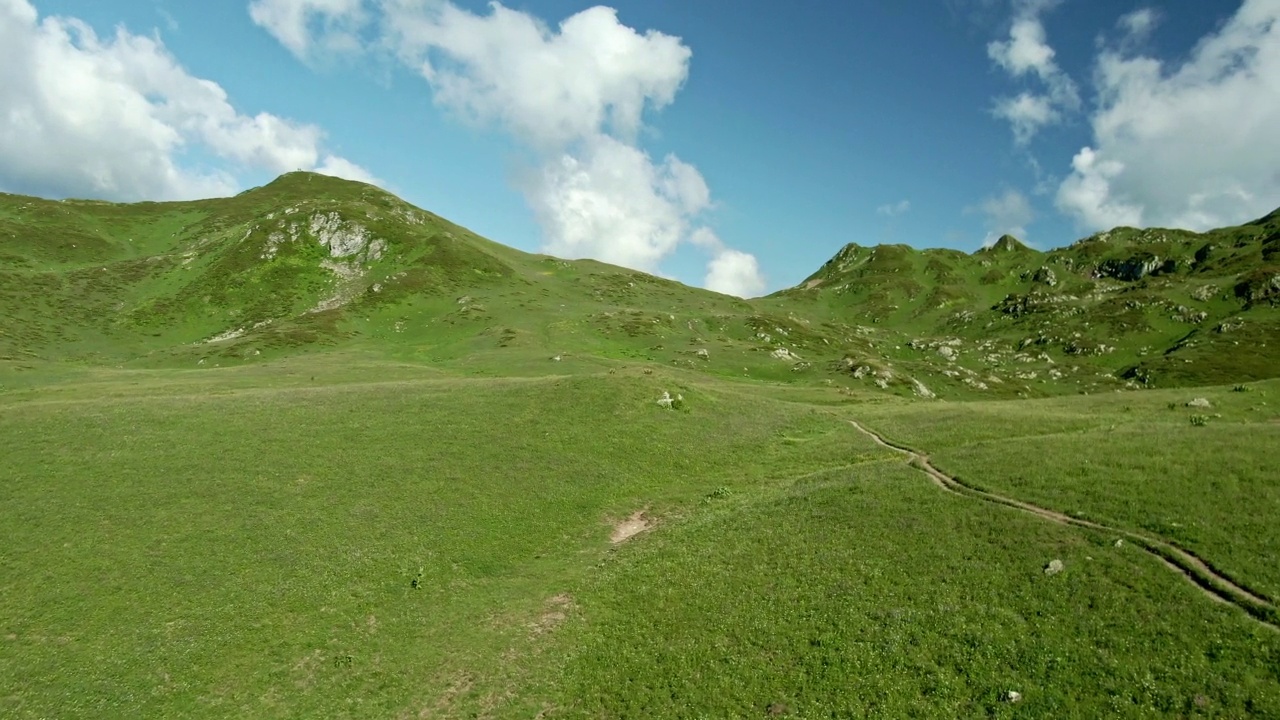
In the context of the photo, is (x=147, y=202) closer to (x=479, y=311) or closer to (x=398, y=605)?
(x=479, y=311)

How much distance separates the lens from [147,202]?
189m

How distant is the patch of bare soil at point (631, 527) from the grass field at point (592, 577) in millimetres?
970

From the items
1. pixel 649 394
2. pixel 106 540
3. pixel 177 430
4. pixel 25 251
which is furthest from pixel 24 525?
pixel 25 251

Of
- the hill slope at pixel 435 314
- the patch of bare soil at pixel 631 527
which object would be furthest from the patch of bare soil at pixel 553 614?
the hill slope at pixel 435 314

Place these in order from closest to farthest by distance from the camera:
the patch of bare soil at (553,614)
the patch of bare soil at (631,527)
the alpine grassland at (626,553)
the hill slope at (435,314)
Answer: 1. the alpine grassland at (626,553)
2. the patch of bare soil at (553,614)
3. the patch of bare soil at (631,527)
4. the hill slope at (435,314)

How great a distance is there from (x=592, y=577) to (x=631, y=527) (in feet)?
23.7

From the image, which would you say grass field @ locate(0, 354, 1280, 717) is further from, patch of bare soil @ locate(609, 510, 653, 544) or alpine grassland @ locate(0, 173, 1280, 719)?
patch of bare soil @ locate(609, 510, 653, 544)

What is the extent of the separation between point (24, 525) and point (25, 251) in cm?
15456

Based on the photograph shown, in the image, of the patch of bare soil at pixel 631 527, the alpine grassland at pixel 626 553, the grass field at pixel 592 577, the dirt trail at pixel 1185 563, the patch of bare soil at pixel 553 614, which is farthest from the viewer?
the patch of bare soil at pixel 631 527

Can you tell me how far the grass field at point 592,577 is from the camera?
67.1 feet

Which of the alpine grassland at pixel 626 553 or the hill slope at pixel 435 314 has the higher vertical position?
the hill slope at pixel 435 314

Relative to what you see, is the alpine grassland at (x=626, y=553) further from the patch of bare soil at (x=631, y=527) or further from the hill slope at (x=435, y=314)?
the hill slope at (x=435, y=314)

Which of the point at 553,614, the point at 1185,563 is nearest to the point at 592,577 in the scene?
the point at 553,614

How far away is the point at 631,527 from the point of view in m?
38.2
